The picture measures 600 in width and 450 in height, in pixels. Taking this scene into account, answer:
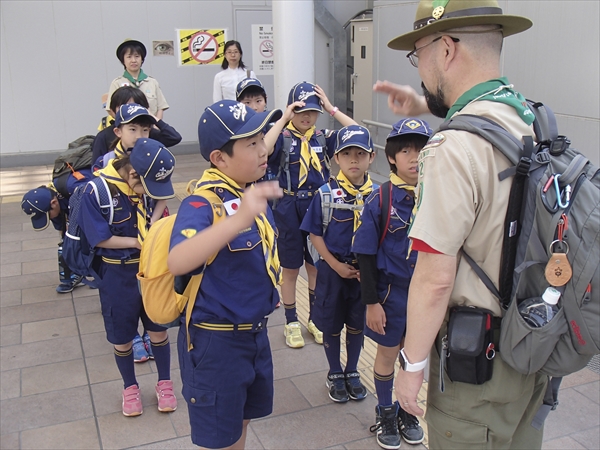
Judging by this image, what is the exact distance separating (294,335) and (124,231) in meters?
1.65

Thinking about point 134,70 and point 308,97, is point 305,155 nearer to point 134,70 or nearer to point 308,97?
point 308,97

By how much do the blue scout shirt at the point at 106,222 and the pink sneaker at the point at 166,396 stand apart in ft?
2.81

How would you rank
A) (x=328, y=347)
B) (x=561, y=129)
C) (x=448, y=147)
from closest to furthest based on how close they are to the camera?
(x=448, y=147) → (x=328, y=347) → (x=561, y=129)

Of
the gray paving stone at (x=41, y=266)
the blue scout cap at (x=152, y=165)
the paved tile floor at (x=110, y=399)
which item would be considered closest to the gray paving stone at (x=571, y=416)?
the paved tile floor at (x=110, y=399)

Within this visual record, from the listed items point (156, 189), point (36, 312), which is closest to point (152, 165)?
point (156, 189)

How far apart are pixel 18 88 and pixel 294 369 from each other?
856cm

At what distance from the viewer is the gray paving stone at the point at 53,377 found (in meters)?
3.83

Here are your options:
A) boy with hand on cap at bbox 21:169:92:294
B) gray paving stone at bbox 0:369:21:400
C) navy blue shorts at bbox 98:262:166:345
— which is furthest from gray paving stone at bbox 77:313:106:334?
navy blue shorts at bbox 98:262:166:345

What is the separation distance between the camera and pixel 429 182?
5.78 ft

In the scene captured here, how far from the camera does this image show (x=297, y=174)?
14.0 ft

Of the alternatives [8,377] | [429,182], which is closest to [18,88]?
[8,377]

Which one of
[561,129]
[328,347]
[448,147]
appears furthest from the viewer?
[561,129]

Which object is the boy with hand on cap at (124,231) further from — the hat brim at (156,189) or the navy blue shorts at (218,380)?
the navy blue shorts at (218,380)

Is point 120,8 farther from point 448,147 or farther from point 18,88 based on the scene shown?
point 448,147
